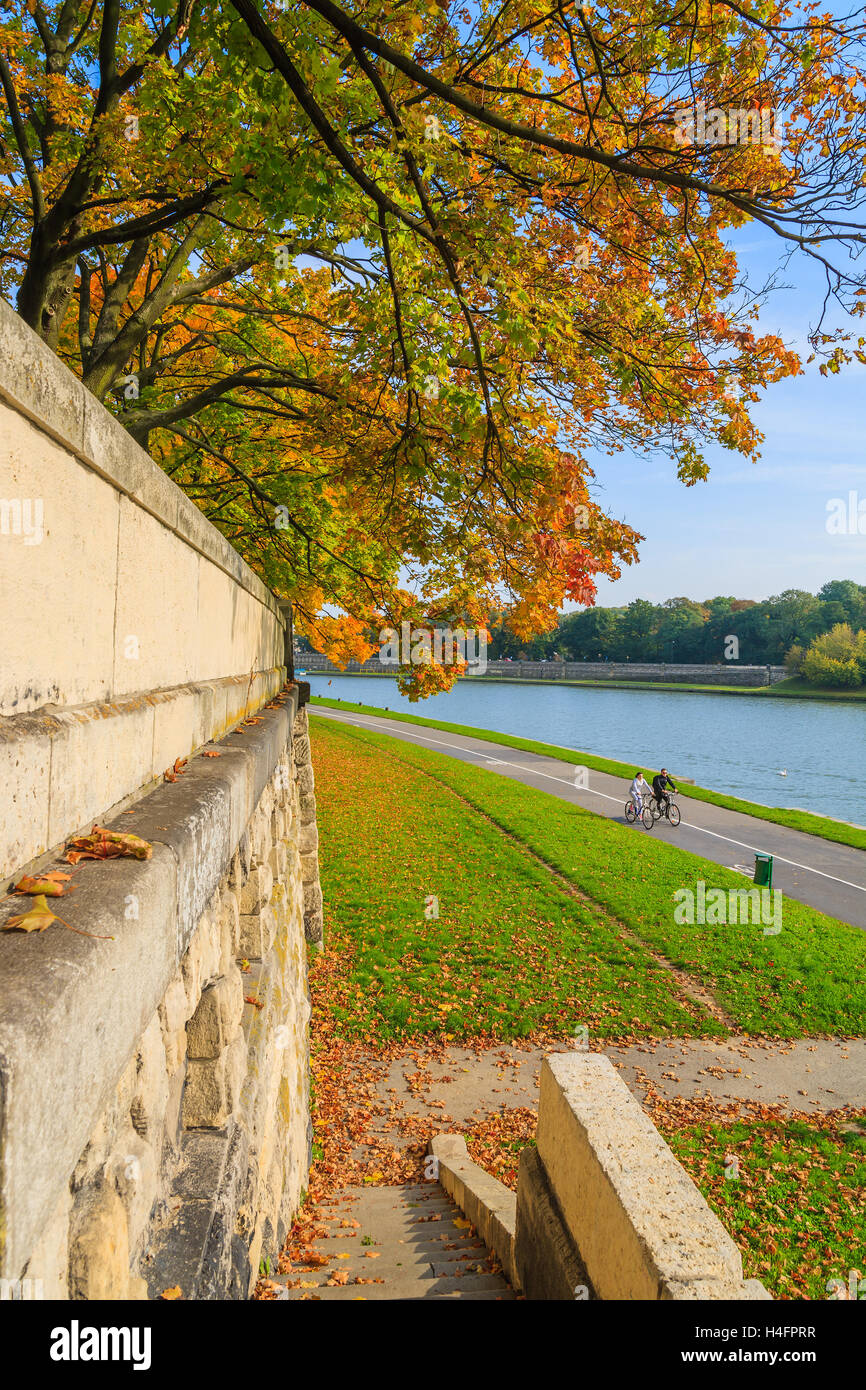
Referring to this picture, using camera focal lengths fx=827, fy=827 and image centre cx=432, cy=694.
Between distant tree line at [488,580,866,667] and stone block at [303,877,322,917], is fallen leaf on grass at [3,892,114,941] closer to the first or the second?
stone block at [303,877,322,917]

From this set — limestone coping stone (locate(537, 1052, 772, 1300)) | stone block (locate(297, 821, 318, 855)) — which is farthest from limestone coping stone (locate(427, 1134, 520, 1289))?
stone block (locate(297, 821, 318, 855))

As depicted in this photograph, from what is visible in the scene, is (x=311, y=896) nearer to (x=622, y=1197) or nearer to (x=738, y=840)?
(x=622, y=1197)

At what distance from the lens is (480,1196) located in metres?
6.45

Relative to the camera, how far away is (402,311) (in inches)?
255

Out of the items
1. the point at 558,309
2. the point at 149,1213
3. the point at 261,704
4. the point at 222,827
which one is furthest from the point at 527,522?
the point at 149,1213

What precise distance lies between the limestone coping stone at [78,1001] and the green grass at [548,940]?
32.4 ft

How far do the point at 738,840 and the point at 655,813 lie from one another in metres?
2.31

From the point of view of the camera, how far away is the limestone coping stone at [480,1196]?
5.58 metres

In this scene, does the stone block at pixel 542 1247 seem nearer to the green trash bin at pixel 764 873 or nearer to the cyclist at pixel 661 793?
the green trash bin at pixel 764 873

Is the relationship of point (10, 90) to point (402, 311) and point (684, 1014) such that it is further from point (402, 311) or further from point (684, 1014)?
point (684, 1014)

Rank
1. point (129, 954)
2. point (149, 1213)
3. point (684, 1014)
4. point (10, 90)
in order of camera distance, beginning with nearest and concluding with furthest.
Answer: point (129, 954) < point (149, 1213) < point (10, 90) < point (684, 1014)

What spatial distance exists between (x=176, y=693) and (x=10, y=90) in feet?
24.9

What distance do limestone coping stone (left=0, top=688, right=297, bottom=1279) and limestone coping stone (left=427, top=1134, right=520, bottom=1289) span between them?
4557 millimetres

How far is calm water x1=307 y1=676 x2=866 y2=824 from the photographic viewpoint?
40938mm
